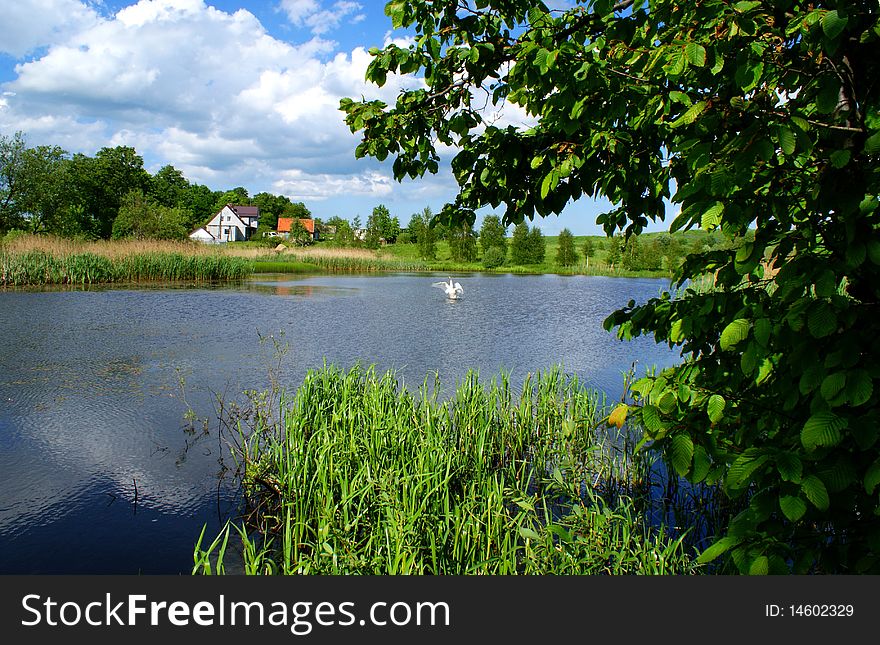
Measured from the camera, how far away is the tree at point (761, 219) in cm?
219

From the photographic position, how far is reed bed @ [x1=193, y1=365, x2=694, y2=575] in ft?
12.1

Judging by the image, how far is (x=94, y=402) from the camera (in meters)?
8.76

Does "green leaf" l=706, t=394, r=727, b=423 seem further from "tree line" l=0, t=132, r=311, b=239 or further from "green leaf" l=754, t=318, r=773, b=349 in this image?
"tree line" l=0, t=132, r=311, b=239

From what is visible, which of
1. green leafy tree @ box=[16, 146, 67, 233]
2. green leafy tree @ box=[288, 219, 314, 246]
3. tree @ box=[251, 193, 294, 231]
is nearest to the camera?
green leafy tree @ box=[16, 146, 67, 233]

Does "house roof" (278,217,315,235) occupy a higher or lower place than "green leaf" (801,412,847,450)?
higher

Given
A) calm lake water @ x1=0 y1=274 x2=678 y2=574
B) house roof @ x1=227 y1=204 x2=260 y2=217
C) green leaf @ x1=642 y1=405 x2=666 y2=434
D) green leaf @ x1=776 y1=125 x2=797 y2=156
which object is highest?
house roof @ x1=227 y1=204 x2=260 y2=217

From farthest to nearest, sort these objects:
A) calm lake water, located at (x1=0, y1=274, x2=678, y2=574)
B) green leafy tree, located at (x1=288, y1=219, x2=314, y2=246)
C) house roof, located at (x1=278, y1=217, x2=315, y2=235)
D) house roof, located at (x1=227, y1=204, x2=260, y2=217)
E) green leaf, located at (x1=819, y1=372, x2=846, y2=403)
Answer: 1. house roof, located at (x1=278, y1=217, x2=315, y2=235)
2. house roof, located at (x1=227, y1=204, x2=260, y2=217)
3. green leafy tree, located at (x1=288, y1=219, x2=314, y2=246)
4. calm lake water, located at (x1=0, y1=274, x2=678, y2=574)
5. green leaf, located at (x1=819, y1=372, x2=846, y2=403)

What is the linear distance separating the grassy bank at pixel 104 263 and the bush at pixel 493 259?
33.0 metres

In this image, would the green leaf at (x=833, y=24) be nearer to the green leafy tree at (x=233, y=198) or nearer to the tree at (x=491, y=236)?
the tree at (x=491, y=236)

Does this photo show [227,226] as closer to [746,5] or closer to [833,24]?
[746,5]

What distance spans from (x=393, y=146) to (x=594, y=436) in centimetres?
397

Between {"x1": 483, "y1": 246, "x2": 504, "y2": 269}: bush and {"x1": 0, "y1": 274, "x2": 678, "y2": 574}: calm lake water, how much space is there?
39715mm

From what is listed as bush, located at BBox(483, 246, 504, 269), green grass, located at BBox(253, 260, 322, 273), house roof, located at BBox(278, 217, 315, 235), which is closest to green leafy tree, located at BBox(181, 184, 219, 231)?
house roof, located at BBox(278, 217, 315, 235)

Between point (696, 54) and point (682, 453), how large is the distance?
171 centimetres
